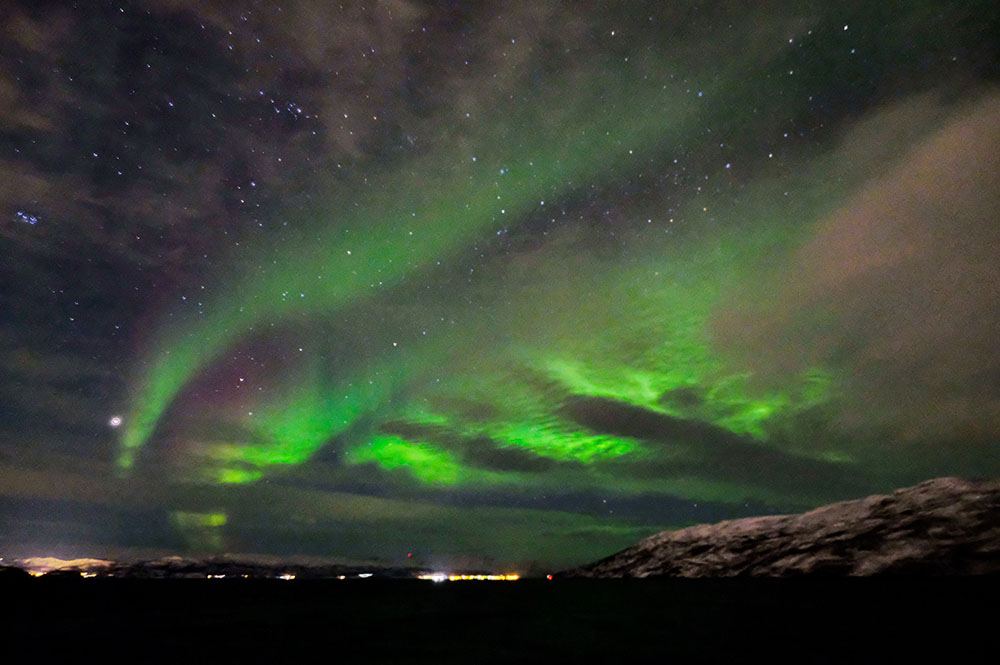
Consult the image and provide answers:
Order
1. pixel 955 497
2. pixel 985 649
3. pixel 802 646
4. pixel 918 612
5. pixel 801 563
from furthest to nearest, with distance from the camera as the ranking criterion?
pixel 801 563 < pixel 955 497 < pixel 918 612 < pixel 802 646 < pixel 985 649

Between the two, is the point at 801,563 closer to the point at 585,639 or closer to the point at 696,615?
the point at 696,615

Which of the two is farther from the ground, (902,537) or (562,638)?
(562,638)

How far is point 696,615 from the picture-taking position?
102 feet

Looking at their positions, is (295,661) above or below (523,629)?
above

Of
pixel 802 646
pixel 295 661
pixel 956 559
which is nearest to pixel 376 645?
pixel 295 661

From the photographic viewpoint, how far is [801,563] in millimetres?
170250

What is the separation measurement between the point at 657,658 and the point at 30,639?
32.9m

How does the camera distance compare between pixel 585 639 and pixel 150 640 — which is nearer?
pixel 585 639

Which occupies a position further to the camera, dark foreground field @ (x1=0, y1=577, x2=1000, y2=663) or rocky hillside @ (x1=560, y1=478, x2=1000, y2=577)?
rocky hillside @ (x1=560, y1=478, x2=1000, y2=577)

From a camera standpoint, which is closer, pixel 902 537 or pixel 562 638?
pixel 562 638

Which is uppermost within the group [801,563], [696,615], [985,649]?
[985,649]

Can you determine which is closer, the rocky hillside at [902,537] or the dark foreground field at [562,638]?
the dark foreground field at [562,638]

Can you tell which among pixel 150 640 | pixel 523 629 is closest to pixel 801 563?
pixel 523 629

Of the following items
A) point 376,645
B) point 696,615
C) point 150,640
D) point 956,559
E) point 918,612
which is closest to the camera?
point 376,645
